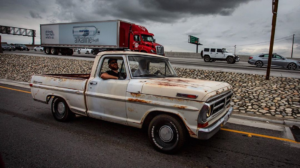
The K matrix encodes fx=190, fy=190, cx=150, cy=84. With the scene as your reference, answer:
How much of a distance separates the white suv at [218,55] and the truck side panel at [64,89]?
22.1m

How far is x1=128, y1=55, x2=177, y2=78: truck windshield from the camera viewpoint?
154 inches

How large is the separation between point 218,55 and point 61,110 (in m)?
22.4

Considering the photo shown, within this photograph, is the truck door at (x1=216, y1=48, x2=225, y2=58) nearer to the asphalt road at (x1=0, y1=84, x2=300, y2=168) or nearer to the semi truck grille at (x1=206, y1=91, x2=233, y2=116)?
the asphalt road at (x1=0, y1=84, x2=300, y2=168)

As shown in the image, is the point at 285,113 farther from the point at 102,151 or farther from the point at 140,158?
the point at 102,151

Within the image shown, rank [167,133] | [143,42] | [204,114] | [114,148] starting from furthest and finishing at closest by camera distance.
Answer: [143,42] < [114,148] < [167,133] < [204,114]

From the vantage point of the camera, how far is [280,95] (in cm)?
716

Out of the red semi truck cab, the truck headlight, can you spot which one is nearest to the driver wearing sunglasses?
the truck headlight

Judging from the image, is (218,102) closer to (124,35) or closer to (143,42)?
(143,42)

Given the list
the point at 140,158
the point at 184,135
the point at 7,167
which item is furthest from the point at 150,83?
the point at 7,167

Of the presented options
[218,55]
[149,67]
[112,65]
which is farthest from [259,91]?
[218,55]

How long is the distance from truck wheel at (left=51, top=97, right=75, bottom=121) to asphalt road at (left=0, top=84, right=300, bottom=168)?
0.16m

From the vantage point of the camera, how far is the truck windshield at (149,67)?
3.91 meters

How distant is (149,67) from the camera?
429cm

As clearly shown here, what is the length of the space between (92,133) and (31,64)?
15.4 meters
